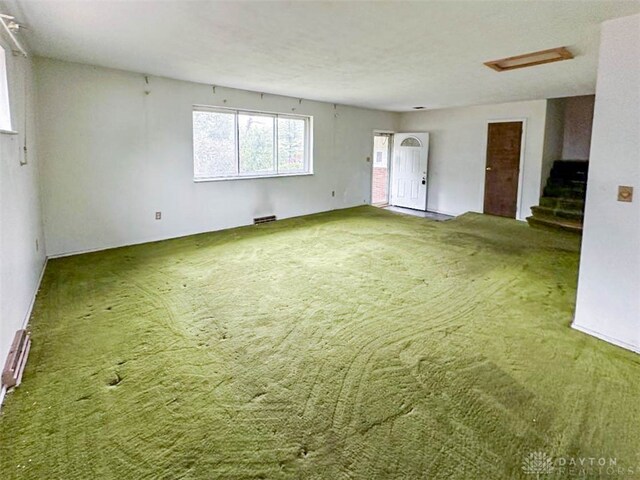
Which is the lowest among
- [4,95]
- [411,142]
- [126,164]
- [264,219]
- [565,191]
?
[264,219]

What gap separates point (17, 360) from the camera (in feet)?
7.48

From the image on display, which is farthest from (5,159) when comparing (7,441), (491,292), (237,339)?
(491,292)

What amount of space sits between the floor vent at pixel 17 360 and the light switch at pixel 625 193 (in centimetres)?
410

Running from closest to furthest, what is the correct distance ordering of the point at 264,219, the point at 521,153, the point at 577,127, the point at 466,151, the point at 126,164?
the point at 126,164 < the point at 264,219 < the point at 521,153 < the point at 577,127 < the point at 466,151

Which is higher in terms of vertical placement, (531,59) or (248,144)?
(531,59)

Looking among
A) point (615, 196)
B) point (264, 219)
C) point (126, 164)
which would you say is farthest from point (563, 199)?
point (126, 164)

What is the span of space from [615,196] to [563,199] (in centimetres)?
500

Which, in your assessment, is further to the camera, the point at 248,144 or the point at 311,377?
the point at 248,144

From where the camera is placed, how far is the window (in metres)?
6.05

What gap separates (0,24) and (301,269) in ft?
10.8

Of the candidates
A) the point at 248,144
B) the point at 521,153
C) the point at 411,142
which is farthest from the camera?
the point at 411,142

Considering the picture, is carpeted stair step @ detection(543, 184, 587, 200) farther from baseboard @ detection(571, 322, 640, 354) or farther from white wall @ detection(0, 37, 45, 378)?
white wall @ detection(0, 37, 45, 378)

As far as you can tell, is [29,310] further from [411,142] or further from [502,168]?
[411,142]

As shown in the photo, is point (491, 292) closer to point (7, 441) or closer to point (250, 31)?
point (250, 31)
